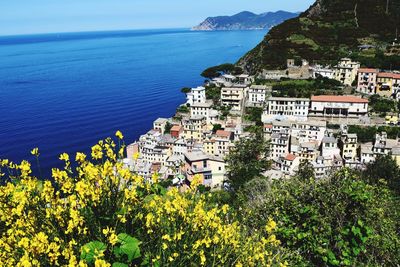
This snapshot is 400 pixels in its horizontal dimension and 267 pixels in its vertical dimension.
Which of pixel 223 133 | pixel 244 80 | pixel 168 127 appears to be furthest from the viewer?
pixel 244 80

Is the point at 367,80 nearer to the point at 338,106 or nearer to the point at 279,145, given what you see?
the point at 338,106

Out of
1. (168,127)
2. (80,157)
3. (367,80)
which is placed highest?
(80,157)

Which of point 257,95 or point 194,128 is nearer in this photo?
point 194,128

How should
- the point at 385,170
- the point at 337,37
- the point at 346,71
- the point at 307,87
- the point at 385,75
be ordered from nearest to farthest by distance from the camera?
1. the point at 385,170
2. the point at 385,75
3. the point at 307,87
4. the point at 346,71
5. the point at 337,37

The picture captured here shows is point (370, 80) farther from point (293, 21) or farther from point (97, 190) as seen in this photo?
point (97, 190)

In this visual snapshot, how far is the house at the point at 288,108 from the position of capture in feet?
164

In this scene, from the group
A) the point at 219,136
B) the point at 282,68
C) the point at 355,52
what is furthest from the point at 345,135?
the point at 355,52

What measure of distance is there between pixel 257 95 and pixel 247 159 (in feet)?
59.3

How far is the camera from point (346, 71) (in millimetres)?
59625

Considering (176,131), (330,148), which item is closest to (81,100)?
(176,131)

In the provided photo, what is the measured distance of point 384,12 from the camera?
86.9 m

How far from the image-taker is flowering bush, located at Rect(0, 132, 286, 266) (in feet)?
14.4

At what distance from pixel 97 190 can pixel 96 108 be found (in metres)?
71.6

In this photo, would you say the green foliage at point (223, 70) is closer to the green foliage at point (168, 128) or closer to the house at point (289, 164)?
the green foliage at point (168, 128)
